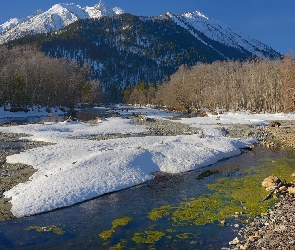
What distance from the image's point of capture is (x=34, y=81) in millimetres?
100500

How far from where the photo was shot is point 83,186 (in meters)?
21.0

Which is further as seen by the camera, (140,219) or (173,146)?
(173,146)

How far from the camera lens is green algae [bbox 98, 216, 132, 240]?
14398mm

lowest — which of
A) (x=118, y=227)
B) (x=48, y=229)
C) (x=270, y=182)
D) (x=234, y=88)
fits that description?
(x=48, y=229)

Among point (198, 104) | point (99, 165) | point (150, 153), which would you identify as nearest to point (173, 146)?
point (150, 153)

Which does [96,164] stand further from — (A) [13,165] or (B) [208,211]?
(B) [208,211]

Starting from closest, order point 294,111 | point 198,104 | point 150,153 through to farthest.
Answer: point 150,153 < point 294,111 < point 198,104

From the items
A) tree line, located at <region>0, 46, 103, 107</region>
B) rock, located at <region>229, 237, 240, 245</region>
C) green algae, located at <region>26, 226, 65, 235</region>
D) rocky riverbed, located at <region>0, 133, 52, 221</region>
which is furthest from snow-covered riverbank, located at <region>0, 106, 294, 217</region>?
tree line, located at <region>0, 46, 103, 107</region>

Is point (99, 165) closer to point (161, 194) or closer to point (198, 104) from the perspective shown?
point (161, 194)

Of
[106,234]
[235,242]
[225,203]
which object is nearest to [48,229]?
[106,234]

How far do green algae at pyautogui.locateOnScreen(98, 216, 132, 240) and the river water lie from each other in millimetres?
138

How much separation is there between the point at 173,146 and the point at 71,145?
1045 cm

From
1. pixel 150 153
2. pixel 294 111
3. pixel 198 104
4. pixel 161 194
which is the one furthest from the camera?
pixel 198 104

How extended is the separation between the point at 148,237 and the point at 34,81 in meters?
94.7
